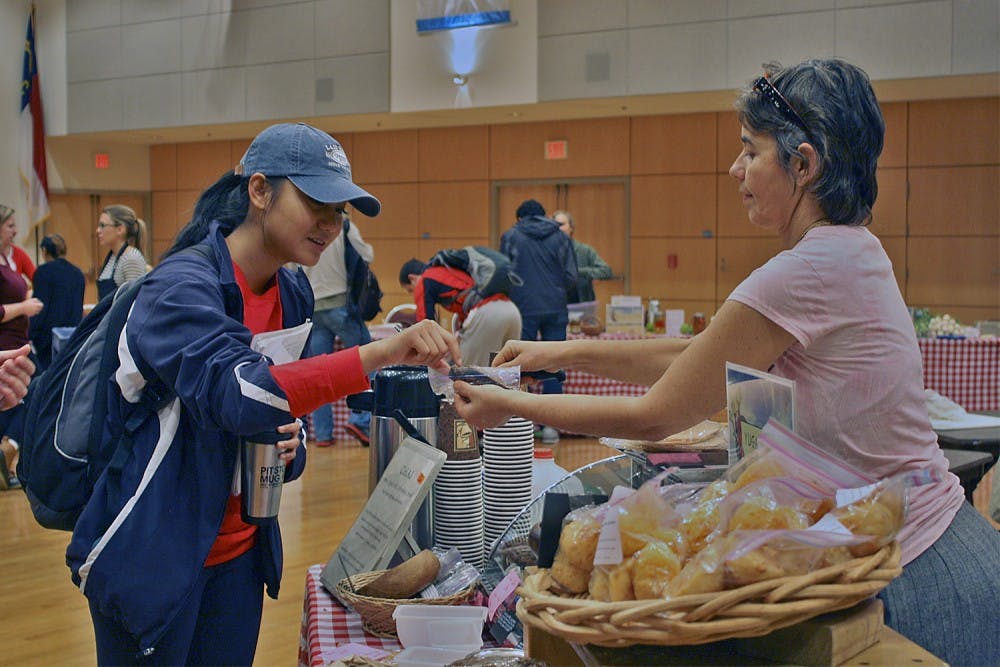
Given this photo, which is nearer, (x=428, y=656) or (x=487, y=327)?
(x=428, y=656)

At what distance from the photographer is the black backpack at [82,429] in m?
1.77

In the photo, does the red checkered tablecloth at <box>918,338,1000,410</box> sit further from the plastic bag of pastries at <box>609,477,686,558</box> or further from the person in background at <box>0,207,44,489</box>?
the plastic bag of pastries at <box>609,477,686,558</box>

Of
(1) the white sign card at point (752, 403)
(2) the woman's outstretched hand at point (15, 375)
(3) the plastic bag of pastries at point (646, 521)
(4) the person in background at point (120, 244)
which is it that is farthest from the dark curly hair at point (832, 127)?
(4) the person in background at point (120, 244)

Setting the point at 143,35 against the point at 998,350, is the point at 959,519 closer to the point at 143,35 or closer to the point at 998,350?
the point at 998,350

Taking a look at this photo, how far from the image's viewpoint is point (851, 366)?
56.2 inches

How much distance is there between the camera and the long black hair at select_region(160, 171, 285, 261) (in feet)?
6.40

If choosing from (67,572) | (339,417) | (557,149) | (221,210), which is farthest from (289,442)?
(557,149)

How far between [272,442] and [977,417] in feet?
10.3

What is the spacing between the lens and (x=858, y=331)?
143 cm

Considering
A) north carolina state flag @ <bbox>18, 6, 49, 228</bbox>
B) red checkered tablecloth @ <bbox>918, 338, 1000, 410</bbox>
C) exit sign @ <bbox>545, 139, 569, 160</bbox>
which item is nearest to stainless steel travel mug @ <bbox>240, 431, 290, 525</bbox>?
red checkered tablecloth @ <bbox>918, 338, 1000, 410</bbox>

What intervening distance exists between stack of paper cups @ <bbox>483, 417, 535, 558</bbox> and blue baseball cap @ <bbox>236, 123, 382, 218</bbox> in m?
0.78

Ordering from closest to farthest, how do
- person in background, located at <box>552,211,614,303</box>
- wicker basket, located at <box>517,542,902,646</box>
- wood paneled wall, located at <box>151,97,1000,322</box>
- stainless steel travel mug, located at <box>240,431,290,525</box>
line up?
wicker basket, located at <box>517,542,902,646</box>, stainless steel travel mug, located at <box>240,431,290,525</box>, person in background, located at <box>552,211,614,303</box>, wood paneled wall, located at <box>151,97,1000,322</box>

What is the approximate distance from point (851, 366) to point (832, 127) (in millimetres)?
353

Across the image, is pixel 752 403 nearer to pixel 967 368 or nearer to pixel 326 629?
pixel 326 629
